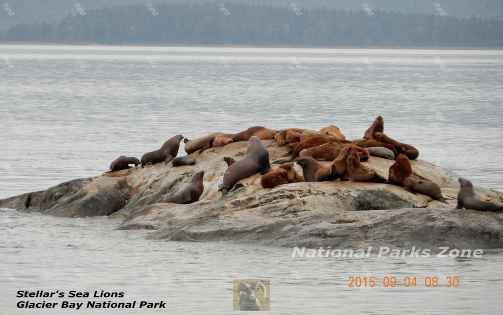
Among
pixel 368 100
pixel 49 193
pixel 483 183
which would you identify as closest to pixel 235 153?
pixel 49 193

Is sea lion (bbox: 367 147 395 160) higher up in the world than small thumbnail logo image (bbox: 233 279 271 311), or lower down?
higher up

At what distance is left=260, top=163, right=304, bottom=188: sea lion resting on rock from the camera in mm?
16406

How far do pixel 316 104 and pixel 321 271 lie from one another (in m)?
48.1

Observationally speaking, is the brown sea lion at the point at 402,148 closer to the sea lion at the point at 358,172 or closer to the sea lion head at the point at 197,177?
the sea lion at the point at 358,172

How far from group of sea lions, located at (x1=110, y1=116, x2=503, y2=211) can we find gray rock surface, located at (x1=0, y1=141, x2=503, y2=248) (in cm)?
17

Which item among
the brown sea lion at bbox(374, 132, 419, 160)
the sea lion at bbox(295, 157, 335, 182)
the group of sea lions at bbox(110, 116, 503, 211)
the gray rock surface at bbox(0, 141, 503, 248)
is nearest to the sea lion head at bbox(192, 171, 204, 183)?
the group of sea lions at bbox(110, 116, 503, 211)

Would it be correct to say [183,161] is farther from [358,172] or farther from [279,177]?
[358,172]

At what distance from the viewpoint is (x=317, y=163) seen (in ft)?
55.2

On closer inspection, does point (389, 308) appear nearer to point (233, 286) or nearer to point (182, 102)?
point (233, 286)

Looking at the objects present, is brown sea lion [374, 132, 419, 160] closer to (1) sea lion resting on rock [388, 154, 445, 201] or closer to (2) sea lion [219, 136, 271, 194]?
(1) sea lion resting on rock [388, 154, 445, 201]

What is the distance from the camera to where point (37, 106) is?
56750 millimetres

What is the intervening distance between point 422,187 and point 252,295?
4725 mm

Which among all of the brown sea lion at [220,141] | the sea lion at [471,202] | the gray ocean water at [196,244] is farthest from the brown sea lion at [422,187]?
the brown sea lion at [220,141]

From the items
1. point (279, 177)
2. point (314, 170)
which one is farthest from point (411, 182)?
A: point (279, 177)
